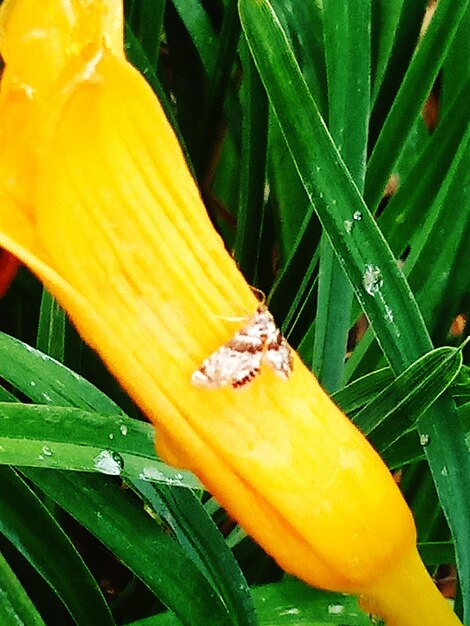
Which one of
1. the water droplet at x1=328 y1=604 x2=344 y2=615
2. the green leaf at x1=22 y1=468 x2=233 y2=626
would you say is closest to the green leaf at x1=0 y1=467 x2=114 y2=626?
the green leaf at x1=22 y1=468 x2=233 y2=626

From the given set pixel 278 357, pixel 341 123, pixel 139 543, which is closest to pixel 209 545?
pixel 139 543

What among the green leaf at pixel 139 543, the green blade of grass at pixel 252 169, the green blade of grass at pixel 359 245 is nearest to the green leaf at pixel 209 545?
the green leaf at pixel 139 543

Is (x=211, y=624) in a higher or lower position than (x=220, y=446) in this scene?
lower

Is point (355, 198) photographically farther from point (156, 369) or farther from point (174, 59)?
point (174, 59)

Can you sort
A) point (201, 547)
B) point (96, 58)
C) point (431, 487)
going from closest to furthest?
point (96, 58)
point (201, 547)
point (431, 487)

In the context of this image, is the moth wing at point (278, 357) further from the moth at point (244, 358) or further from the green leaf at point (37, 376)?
the green leaf at point (37, 376)

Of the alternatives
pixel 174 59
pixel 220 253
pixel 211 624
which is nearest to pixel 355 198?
pixel 220 253

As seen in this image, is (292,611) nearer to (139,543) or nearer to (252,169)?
(139,543)
